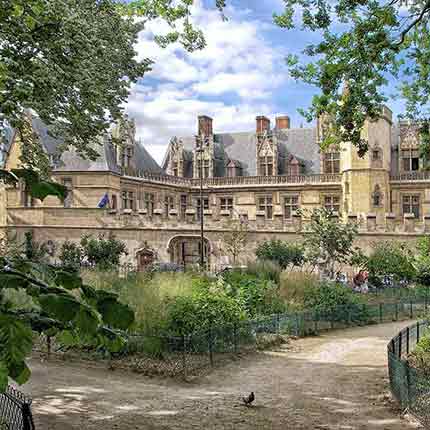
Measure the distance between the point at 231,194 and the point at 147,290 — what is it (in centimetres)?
2444

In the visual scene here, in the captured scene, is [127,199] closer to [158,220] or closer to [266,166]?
[158,220]

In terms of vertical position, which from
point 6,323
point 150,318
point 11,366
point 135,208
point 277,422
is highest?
point 135,208

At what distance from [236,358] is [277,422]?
5.05m

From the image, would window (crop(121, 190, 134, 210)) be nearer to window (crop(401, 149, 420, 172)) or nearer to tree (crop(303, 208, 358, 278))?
tree (crop(303, 208, 358, 278))

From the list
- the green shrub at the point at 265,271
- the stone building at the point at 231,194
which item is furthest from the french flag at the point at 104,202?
the green shrub at the point at 265,271

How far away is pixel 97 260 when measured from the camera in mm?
29875

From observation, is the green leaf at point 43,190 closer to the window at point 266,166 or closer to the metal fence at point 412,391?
the metal fence at point 412,391

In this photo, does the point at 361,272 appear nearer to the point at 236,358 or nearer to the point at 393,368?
the point at 236,358

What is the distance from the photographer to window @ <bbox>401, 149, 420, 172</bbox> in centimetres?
3488

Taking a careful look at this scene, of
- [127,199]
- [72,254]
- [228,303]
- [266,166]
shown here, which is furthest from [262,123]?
[228,303]

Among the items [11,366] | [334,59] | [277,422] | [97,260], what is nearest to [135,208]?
[97,260]

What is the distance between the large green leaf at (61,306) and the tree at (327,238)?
2332cm

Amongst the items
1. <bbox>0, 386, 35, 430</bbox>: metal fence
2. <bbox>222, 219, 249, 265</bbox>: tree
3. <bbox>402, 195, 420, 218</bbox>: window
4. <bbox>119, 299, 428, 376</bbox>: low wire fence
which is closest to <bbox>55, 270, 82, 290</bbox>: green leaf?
<bbox>0, 386, 35, 430</bbox>: metal fence

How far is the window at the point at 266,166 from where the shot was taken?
38.5 meters
